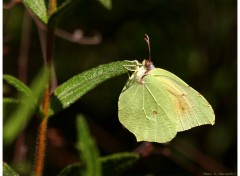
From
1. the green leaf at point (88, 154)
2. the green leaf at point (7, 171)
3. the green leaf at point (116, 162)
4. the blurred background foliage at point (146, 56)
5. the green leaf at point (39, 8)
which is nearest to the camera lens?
the green leaf at point (88, 154)

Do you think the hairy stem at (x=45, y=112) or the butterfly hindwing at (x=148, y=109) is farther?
the butterfly hindwing at (x=148, y=109)

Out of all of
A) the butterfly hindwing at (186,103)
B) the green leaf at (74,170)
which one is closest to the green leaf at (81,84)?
the green leaf at (74,170)

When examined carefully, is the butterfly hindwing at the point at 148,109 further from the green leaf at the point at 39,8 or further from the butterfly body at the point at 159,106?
the green leaf at the point at 39,8

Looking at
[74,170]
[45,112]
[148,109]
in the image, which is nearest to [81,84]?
[45,112]

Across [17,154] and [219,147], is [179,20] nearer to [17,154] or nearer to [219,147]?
[219,147]

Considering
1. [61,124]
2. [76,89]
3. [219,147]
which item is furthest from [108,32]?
[76,89]

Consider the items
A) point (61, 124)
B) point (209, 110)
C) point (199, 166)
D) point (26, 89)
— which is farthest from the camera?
point (61, 124)

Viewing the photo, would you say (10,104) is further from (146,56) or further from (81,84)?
(146,56)
